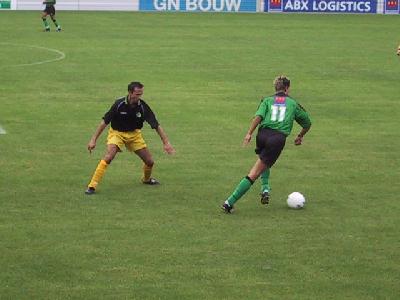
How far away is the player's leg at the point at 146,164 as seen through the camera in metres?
17.0

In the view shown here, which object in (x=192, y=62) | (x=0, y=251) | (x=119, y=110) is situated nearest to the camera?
(x=0, y=251)

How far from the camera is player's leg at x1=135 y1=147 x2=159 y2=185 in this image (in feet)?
55.9

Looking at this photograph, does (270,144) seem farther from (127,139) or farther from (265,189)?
(127,139)

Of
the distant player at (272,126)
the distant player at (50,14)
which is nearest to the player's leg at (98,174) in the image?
the distant player at (272,126)

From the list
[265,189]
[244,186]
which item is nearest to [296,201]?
[265,189]

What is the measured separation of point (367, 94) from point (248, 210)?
1385 cm

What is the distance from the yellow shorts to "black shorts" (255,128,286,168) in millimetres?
2511

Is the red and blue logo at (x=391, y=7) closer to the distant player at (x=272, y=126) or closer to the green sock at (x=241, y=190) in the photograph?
the distant player at (x=272, y=126)

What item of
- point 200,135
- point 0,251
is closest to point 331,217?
point 0,251

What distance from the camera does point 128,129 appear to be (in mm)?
16938

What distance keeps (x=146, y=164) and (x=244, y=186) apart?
8.26ft

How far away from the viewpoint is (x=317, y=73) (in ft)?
109

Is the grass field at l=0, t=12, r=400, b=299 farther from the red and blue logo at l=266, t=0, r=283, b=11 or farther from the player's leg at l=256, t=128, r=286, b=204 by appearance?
the red and blue logo at l=266, t=0, r=283, b=11

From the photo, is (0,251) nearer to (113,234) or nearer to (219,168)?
(113,234)
